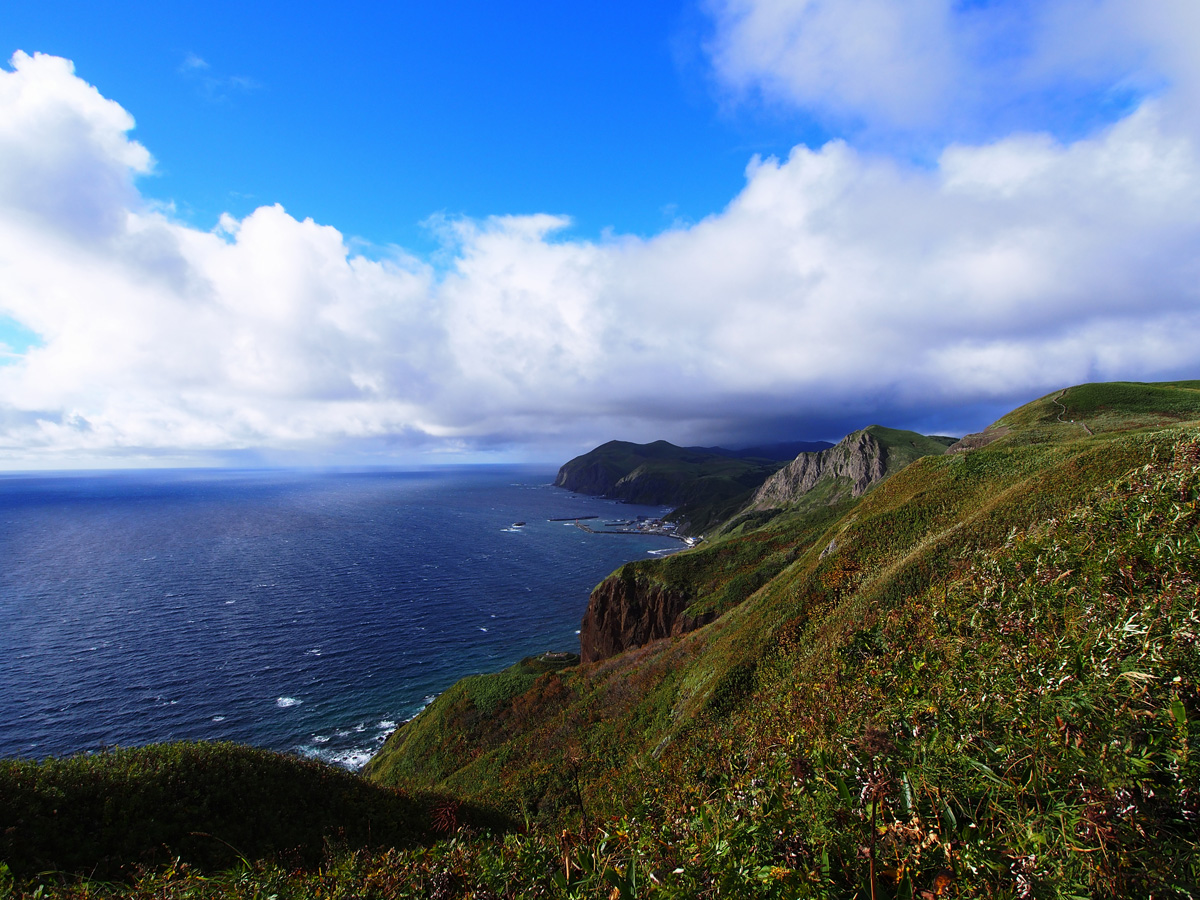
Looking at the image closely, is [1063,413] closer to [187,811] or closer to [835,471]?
[835,471]

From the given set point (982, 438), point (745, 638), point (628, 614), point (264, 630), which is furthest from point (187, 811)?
point (982, 438)

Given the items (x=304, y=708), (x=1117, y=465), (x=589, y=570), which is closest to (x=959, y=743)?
(x=1117, y=465)

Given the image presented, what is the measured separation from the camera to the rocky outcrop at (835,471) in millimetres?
132250

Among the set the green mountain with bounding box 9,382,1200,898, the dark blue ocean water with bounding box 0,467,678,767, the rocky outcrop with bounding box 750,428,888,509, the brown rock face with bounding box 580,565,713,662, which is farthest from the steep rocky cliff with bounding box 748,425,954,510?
the green mountain with bounding box 9,382,1200,898

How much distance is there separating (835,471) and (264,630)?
147 meters

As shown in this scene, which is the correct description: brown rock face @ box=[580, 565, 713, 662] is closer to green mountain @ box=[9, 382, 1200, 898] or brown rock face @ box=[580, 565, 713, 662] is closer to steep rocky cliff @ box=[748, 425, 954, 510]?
green mountain @ box=[9, 382, 1200, 898]

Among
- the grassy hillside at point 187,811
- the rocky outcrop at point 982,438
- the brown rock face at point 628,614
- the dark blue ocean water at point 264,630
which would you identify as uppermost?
the rocky outcrop at point 982,438

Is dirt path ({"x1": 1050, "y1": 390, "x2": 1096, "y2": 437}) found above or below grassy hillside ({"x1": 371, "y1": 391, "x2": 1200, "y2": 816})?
above

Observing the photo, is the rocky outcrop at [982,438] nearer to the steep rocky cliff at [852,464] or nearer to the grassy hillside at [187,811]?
the steep rocky cliff at [852,464]

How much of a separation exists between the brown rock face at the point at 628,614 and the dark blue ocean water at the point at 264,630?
51.9 ft

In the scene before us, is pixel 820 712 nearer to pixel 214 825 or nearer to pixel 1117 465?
pixel 214 825

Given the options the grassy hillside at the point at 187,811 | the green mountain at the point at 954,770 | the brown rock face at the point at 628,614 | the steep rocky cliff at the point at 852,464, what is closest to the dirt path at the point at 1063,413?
the green mountain at the point at 954,770

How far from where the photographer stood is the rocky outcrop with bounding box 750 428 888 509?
5207 inches

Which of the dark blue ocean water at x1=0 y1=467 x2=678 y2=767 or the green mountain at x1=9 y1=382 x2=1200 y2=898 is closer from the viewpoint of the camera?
the green mountain at x1=9 y1=382 x2=1200 y2=898
